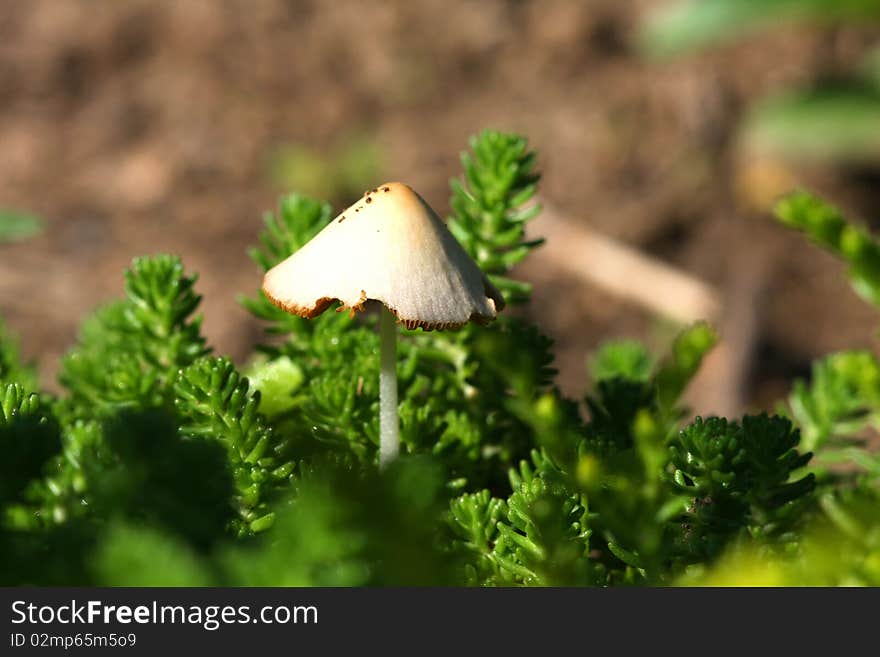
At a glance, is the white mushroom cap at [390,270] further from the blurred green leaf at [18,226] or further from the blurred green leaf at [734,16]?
the blurred green leaf at [734,16]

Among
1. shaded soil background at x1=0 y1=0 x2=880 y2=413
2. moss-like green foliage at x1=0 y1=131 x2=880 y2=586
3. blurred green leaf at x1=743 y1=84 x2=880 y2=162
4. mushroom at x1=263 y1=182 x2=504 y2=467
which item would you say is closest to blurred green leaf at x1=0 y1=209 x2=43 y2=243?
moss-like green foliage at x1=0 y1=131 x2=880 y2=586

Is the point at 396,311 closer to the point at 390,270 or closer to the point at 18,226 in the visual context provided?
the point at 390,270

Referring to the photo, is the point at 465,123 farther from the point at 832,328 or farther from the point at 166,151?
the point at 832,328

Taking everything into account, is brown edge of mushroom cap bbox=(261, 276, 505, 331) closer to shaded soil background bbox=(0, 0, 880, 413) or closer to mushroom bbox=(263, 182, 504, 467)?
mushroom bbox=(263, 182, 504, 467)

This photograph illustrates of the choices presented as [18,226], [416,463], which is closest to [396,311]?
[416,463]

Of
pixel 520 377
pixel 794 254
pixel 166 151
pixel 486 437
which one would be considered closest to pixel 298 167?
pixel 166 151

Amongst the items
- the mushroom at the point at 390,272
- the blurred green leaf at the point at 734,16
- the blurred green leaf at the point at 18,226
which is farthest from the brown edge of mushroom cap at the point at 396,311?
the blurred green leaf at the point at 734,16
